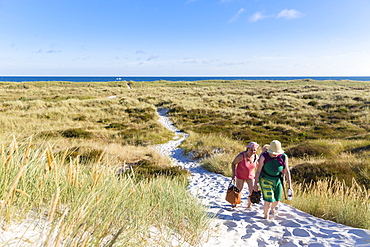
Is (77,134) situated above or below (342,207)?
below

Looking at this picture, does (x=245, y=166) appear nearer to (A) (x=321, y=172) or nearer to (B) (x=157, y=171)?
(A) (x=321, y=172)

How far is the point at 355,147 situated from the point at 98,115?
79.2ft

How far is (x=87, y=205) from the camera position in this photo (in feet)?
7.02

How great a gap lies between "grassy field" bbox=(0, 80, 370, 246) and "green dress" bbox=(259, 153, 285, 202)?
135 centimetres

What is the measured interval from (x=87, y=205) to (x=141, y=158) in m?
9.36

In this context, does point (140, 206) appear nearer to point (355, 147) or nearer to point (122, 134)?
point (355, 147)

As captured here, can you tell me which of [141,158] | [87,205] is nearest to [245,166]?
[87,205]

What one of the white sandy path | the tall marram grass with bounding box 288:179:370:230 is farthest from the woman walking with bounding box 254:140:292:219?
the tall marram grass with bounding box 288:179:370:230

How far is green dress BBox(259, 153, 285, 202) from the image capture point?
14.8 feet

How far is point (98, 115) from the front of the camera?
27094 millimetres

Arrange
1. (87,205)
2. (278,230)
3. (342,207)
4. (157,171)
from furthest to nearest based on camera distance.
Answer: (157,171), (342,207), (278,230), (87,205)

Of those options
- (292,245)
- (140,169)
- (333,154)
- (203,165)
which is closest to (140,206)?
(292,245)

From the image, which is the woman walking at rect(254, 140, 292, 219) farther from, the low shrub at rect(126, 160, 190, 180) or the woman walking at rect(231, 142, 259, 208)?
the low shrub at rect(126, 160, 190, 180)

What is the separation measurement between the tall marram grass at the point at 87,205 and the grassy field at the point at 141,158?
0.02m
